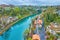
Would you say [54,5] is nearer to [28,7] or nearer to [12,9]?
[28,7]

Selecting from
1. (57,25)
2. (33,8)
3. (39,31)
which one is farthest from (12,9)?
(57,25)

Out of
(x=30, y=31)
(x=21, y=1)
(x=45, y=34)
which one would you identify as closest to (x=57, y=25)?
(x=45, y=34)

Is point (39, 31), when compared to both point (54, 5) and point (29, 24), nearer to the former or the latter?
point (29, 24)

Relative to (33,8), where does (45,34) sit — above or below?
below

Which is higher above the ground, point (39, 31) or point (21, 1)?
point (21, 1)

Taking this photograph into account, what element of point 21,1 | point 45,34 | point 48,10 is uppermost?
point 21,1

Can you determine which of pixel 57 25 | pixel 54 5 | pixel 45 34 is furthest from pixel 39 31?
pixel 54 5

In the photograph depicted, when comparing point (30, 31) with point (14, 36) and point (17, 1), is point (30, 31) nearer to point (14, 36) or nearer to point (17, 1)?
point (14, 36)

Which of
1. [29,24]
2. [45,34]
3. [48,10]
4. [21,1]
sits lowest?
[45,34]
